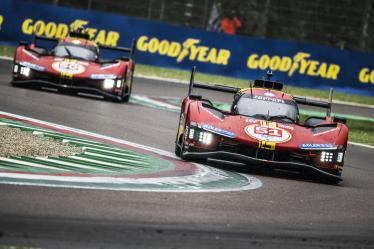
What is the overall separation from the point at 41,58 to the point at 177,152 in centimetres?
839

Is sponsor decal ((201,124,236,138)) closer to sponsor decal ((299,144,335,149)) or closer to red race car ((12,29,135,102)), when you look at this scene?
sponsor decal ((299,144,335,149))

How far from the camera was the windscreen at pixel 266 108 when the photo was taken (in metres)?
14.5

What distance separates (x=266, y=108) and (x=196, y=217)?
563 cm

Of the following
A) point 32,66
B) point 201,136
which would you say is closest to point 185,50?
point 32,66

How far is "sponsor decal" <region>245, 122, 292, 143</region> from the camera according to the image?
43.3 feet

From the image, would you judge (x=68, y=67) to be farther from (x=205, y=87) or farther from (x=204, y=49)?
(x=204, y=49)

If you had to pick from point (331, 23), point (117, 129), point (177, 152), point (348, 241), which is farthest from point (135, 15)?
Result: point (348, 241)

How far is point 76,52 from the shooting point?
75.7 feet

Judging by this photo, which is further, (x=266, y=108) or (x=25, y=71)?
(x=25, y=71)

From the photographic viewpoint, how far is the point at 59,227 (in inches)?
312

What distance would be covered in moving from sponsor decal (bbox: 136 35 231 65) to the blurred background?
1.81 meters

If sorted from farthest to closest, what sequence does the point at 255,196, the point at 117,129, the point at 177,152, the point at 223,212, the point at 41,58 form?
the point at 41,58 → the point at 117,129 → the point at 177,152 → the point at 255,196 → the point at 223,212

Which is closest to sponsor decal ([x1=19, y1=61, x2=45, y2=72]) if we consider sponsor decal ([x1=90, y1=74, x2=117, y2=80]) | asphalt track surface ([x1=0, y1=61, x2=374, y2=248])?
sponsor decal ([x1=90, y1=74, x2=117, y2=80])

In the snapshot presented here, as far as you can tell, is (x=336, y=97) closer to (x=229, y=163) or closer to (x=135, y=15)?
(x=135, y=15)
